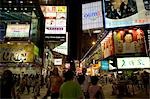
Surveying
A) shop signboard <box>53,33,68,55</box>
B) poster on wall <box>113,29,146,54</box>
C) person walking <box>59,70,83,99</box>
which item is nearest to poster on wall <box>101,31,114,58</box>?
poster on wall <box>113,29,146,54</box>

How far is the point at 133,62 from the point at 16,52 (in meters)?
14.5

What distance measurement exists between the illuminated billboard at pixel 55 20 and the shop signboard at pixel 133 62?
18.4 m

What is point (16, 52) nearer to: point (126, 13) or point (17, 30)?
point (17, 30)

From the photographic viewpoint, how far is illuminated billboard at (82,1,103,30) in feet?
151

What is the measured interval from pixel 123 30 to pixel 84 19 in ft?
38.1

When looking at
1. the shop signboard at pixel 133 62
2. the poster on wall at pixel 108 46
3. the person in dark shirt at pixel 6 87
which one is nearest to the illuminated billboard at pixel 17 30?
the poster on wall at pixel 108 46

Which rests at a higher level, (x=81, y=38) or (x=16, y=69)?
(x=81, y=38)

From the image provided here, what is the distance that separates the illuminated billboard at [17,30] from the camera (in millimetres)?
36812

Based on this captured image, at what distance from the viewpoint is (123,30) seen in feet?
123

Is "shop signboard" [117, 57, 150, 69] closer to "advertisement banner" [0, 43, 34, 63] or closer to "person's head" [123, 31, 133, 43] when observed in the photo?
"person's head" [123, 31, 133, 43]

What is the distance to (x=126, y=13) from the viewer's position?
37.1 metres

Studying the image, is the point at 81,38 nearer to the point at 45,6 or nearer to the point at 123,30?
the point at 45,6

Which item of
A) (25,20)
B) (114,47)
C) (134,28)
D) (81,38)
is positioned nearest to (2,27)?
(25,20)

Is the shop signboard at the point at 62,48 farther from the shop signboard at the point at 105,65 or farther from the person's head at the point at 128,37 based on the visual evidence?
the person's head at the point at 128,37
